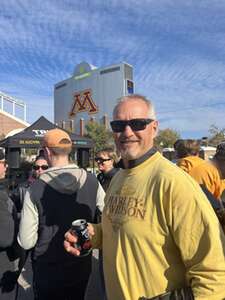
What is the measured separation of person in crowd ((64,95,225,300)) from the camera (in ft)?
4.76

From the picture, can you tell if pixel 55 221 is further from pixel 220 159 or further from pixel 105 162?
pixel 105 162

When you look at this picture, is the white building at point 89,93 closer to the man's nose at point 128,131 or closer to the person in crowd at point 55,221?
the person in crowd at point 55,221

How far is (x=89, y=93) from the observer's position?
226 feet

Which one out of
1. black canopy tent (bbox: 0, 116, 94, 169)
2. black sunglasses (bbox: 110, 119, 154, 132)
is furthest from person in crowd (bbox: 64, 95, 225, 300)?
black canopy tent (bbox: 0, 116, 94, 169)

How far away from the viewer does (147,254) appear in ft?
5.12

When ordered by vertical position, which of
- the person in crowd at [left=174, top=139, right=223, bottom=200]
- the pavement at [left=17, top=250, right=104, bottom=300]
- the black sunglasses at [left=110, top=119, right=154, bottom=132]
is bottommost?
the pavement at [left=17, top=250, right=104, bottom=300]

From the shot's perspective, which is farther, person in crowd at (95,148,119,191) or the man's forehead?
person in crowd at (95,148,119,191)

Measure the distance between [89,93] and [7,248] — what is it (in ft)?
221

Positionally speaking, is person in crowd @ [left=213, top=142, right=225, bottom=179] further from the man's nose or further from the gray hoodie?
the man's nose

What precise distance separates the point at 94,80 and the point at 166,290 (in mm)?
66334

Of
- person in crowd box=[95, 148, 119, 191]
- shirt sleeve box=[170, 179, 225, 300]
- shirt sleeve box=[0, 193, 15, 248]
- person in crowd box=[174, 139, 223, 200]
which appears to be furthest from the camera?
person in crowd box=[95, 148, 119, 191]

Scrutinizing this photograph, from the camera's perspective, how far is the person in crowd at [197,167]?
3.25 meters

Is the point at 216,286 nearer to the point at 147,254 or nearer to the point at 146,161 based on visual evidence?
the point at 147,254

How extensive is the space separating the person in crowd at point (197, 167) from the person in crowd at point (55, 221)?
104cm
